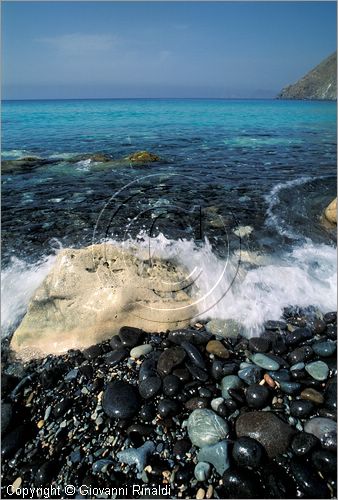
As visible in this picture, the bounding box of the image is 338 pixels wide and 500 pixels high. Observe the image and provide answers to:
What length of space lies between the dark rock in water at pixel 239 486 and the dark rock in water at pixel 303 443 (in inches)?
21.2

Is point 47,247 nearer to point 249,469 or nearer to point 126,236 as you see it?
point 126,236

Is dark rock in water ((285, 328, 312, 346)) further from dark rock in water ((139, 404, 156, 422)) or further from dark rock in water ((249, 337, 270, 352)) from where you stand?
dark rock in water ((139, 404, 156, 422))

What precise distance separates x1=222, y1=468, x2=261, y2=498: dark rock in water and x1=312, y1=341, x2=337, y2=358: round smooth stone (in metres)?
1.91

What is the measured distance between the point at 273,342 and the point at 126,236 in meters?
4.67

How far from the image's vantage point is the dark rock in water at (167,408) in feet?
11.2

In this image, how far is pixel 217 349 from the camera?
417 centimetres

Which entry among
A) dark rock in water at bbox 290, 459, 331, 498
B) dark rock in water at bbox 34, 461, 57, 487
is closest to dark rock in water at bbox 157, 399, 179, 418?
dark rock in water at bbox 34, 461, 57, 487

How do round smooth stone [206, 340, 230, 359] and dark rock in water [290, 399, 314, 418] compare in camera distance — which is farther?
round smooth stone [206, 340, 230, 359]

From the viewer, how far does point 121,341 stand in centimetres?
440

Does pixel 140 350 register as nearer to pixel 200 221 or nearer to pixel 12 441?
pixel 12 441

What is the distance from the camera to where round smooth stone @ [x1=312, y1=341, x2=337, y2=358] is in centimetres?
404

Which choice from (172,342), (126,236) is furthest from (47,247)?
(172,342)

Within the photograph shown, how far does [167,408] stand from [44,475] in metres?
1.34

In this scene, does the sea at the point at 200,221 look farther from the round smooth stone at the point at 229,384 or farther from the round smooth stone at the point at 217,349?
the round smooth stone at the point at 229,384
